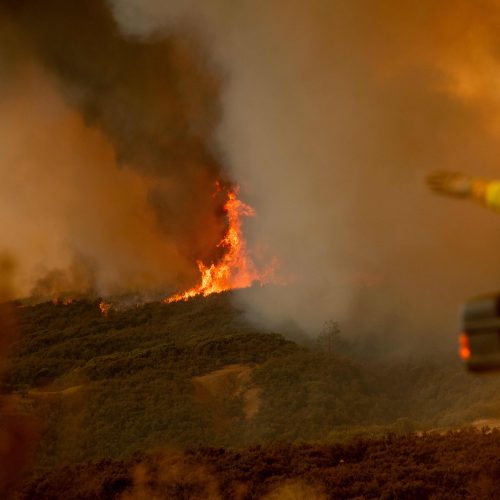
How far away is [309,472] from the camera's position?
13289 millimetres

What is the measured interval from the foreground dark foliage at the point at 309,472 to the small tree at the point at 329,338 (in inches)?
426

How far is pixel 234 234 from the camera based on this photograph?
1410 inches

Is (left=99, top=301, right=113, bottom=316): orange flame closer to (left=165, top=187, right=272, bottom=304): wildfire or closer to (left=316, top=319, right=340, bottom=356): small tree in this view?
(left=165, top=187, right=272, bottom=304): wildfire

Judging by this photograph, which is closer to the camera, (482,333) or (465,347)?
(482,333)

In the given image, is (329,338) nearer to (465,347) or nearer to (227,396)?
(227,396)

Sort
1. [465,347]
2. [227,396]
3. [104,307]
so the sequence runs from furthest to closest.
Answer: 1. [104,307]
2. [227,396]
3. [465,347]

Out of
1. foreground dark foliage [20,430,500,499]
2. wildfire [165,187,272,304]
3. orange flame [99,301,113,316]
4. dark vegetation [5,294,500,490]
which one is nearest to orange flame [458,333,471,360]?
foreground dark foliage [20,430,500,499]

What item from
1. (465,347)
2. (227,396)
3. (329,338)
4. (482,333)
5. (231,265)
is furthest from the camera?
(231,265)

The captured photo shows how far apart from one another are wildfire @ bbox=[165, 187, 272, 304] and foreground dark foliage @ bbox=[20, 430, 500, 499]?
19029 millimetres

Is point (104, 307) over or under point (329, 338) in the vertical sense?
over

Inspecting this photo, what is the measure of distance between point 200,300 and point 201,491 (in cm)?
2051

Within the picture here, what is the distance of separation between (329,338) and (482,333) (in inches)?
924

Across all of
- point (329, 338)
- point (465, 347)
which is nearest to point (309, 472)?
point (465, 347)

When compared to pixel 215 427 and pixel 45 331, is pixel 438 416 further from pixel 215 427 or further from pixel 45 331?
pixel 45 331
